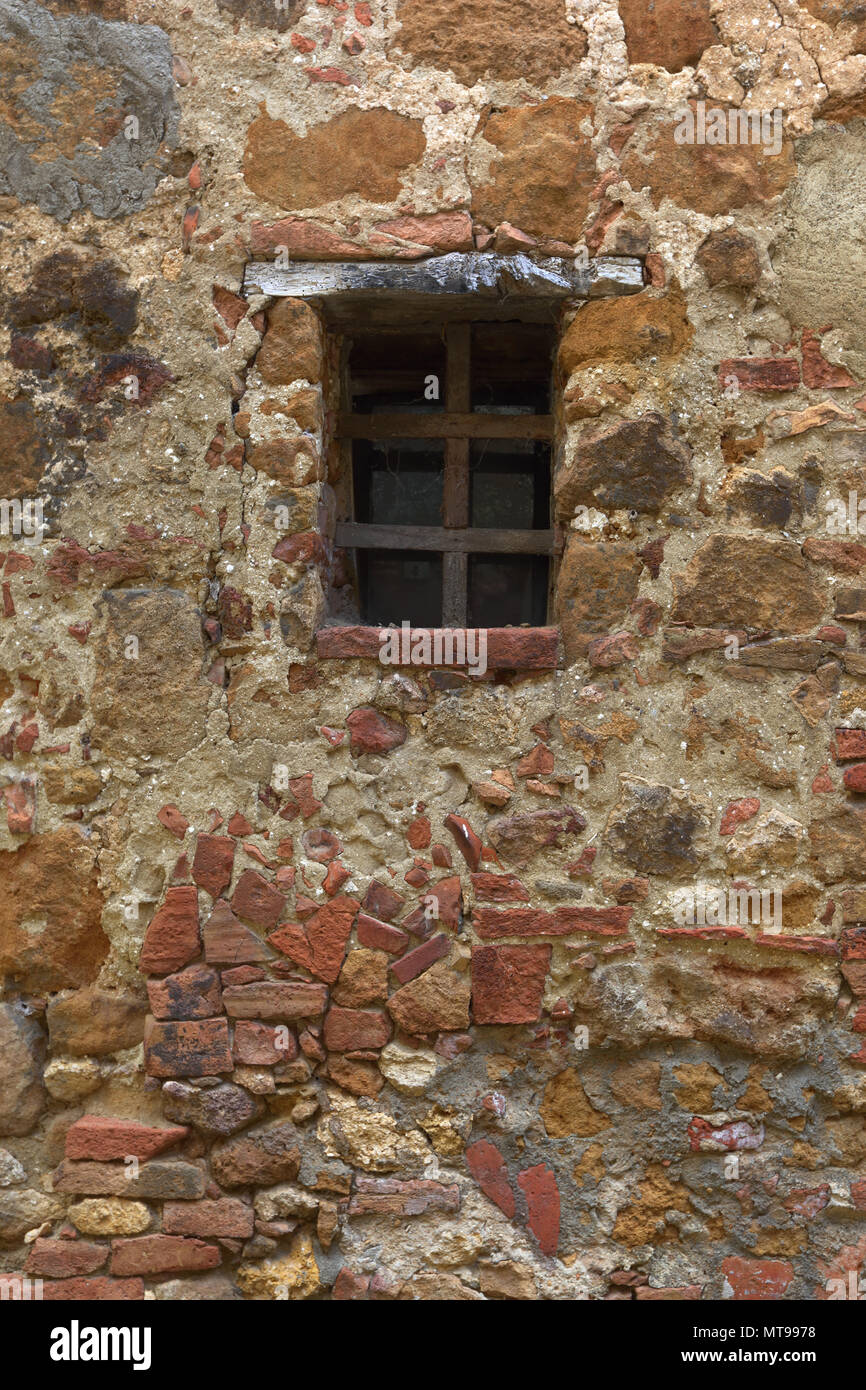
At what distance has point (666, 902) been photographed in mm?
2385

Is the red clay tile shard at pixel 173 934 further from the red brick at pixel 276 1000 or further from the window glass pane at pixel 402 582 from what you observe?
the window glass pane at pixel 402 582

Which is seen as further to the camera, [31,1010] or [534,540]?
[534,540]

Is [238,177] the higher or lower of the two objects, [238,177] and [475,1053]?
the higher

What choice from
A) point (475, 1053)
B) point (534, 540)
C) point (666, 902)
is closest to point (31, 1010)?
point (475, 1053)

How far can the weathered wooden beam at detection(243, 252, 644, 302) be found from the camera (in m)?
2.42

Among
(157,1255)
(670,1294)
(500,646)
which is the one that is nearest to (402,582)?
(500,646)

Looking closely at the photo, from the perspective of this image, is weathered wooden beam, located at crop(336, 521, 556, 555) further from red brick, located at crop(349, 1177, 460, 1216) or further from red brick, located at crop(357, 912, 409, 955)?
red brick, located at crop(349, 1177, 460, 1216)

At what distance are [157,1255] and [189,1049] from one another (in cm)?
46

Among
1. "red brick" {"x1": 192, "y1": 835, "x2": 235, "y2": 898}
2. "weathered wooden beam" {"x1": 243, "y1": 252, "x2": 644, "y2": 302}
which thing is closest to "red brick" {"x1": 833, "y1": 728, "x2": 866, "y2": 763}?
"weathered wooden beam" {"x1": 243, "y1": 252, "x2": 644, "y2": 302}

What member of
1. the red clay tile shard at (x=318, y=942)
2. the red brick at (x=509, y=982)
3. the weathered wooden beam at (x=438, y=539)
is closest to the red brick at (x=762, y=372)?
the weathered wooden beam at (x=438, y=539)

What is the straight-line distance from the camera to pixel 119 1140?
237 centimetres

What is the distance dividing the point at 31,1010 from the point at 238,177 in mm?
2015

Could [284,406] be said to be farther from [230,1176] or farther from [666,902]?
[230,1176]

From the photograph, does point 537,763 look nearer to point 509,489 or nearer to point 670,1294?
point 509,489
